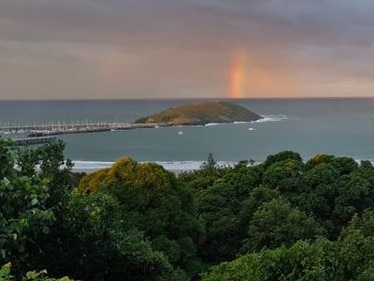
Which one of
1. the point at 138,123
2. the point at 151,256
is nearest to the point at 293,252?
the point at 151,256

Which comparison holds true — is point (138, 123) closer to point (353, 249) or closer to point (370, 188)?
point (370, 188)

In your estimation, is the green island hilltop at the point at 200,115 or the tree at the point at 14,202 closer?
the tree at the point at 14,202

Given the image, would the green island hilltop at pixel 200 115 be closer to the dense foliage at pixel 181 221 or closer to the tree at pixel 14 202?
the dense foliage at pixel 181 221

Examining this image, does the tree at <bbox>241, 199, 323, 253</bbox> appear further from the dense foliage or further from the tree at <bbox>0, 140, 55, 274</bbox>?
the tree at <bbox>0, 140, 55, 274</bbox>

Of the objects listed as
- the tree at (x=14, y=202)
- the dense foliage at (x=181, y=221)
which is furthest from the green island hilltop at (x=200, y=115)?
the tree at (x=14, y=202)

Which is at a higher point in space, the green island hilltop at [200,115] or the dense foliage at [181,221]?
the green island hilltop at [200,115]

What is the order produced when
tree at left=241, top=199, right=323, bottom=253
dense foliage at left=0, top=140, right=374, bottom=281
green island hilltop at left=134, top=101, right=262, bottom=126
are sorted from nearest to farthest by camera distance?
dense foliage at left=0, top=140, right=374, bottom=281, tree at left=241, top=199, right=323, bottom=253, green island hilltop at left=134, top=101, right=262, bottom=126

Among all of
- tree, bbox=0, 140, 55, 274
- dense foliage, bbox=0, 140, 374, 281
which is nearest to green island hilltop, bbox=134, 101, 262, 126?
dense foliage, bbox=0, 140, 374, 281
